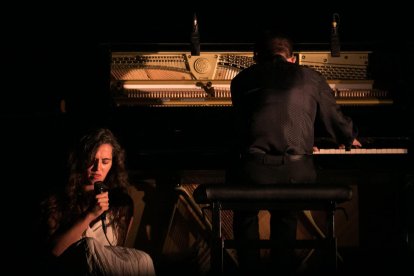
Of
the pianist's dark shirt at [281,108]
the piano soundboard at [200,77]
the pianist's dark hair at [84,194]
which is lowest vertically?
the pianist's dark hair at [84,194]

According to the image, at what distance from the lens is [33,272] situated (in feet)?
12.0

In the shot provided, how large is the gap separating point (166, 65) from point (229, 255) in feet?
5.27

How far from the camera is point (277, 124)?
9.55 feet

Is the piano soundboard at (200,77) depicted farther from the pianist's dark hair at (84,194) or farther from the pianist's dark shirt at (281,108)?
the pianist's dark shirt at (281,108)

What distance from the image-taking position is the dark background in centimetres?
394

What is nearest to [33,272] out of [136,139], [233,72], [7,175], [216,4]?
[7,175]

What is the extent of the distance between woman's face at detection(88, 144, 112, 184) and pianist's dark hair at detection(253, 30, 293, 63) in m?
1.16

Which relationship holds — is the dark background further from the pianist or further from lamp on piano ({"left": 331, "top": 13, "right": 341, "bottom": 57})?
the pianist

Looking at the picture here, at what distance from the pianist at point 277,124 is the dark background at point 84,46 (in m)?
1.17

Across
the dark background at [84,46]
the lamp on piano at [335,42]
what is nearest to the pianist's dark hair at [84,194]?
the dark background at [84,46]

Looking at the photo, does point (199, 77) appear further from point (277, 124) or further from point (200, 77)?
point (277, 124)

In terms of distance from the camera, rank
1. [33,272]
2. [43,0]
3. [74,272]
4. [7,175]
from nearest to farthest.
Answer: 1. [74,272]
2. [33,272]
3. [7,175]
4. [43,0]

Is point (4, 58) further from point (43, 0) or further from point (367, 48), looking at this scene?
point (367, 48)

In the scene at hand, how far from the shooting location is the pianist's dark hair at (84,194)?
2.84 m
